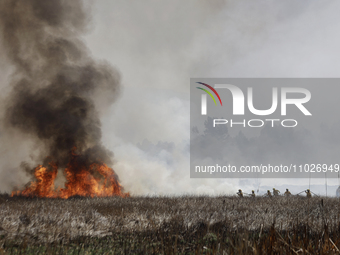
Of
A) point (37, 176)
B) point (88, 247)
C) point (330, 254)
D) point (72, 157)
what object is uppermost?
point (72, 157)

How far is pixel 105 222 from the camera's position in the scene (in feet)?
24.8

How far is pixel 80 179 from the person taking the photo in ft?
88.7

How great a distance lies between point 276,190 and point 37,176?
23962mm

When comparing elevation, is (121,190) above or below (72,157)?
below

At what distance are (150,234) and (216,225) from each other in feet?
7.52

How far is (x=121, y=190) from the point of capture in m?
28.4

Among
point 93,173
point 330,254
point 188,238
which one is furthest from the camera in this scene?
point 93,173

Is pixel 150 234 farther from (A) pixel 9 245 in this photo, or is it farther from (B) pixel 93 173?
(B) pixel 93 173

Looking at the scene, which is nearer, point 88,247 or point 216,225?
point 88,247

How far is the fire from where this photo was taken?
25.0 m

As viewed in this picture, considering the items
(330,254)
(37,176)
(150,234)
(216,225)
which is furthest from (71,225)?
(37,176)

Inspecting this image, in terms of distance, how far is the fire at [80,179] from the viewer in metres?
25.0

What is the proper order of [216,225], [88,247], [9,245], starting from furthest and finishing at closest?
[216,225] → [88,247] → [9,245]

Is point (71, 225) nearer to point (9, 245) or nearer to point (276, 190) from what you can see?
point (9, 245)
